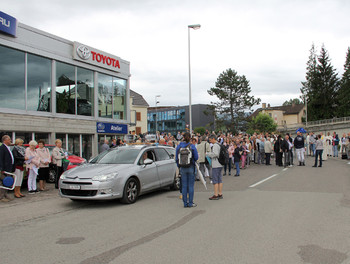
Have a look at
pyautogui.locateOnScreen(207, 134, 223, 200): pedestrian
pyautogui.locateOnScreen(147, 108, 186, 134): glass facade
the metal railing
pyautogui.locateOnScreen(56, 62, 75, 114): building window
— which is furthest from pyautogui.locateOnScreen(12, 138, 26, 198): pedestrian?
pyautogui.locateOnScreen(147, 108, 186, 134): glass facade

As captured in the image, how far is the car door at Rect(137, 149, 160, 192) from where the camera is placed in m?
9.35

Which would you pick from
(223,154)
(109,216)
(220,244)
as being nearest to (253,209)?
(223,154)

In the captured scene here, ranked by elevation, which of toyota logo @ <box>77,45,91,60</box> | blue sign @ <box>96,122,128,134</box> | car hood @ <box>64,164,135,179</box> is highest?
toyota logo @ <box>77,45,91,60</box>

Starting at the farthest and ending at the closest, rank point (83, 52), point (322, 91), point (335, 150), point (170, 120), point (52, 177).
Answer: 1. point (170, 120)
2. point (322, 91)
3. point (335, 150)
4. point (83, 52)
5. point (52, 177)

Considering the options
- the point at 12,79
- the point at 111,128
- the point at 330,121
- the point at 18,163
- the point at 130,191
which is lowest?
the point at 130,191

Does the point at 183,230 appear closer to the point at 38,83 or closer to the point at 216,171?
the point at 216,171

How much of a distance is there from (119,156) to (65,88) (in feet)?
39.6

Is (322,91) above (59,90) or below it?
above

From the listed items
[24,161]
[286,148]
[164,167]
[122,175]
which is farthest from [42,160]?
[286,148]

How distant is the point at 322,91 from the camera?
69625 mm

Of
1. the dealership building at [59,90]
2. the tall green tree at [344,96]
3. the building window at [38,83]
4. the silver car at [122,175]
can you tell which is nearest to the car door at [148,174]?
the silver car at [122,175]

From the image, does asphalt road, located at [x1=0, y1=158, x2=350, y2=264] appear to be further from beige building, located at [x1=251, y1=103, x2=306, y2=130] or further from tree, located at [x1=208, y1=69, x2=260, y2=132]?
beige building, located at [x1=251, y1=103, x2=306, y2=130]

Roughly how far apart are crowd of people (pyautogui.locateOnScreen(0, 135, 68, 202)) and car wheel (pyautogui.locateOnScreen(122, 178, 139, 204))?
3464 mm

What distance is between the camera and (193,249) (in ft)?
16.0
